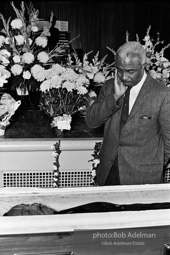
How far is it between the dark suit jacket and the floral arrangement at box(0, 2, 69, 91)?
99 centimetres

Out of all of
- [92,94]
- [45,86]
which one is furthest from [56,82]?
[92,94]

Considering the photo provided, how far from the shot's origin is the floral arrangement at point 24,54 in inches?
137

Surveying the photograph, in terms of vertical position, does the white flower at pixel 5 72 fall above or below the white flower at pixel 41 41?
below

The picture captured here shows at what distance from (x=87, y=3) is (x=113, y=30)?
0.85 metres

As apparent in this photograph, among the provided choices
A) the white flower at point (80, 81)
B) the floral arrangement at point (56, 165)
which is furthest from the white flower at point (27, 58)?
the floral arrangement at point (56, 165)

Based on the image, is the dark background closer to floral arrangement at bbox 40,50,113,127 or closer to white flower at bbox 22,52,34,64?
white flower at bbox 22,52,34,64

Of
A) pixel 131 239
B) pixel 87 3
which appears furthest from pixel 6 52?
pixel 87 3

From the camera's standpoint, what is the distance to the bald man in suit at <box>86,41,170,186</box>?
2.42 metres

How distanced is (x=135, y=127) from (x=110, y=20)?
8.48 m

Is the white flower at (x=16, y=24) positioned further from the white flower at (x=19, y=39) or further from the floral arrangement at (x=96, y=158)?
the floral arrangement at (x=96, y=158)

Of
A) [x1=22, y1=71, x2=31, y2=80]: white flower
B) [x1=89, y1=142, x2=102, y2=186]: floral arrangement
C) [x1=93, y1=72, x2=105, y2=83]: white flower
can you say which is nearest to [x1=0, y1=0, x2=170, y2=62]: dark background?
[x1=93, y1=72, x2=105, y2=83]: white flower

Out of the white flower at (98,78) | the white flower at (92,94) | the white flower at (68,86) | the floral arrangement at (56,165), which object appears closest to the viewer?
the floral arrangement at (56,165)

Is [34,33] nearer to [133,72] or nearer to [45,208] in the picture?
[133,72]

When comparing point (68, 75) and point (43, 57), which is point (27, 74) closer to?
point (43, 57)
